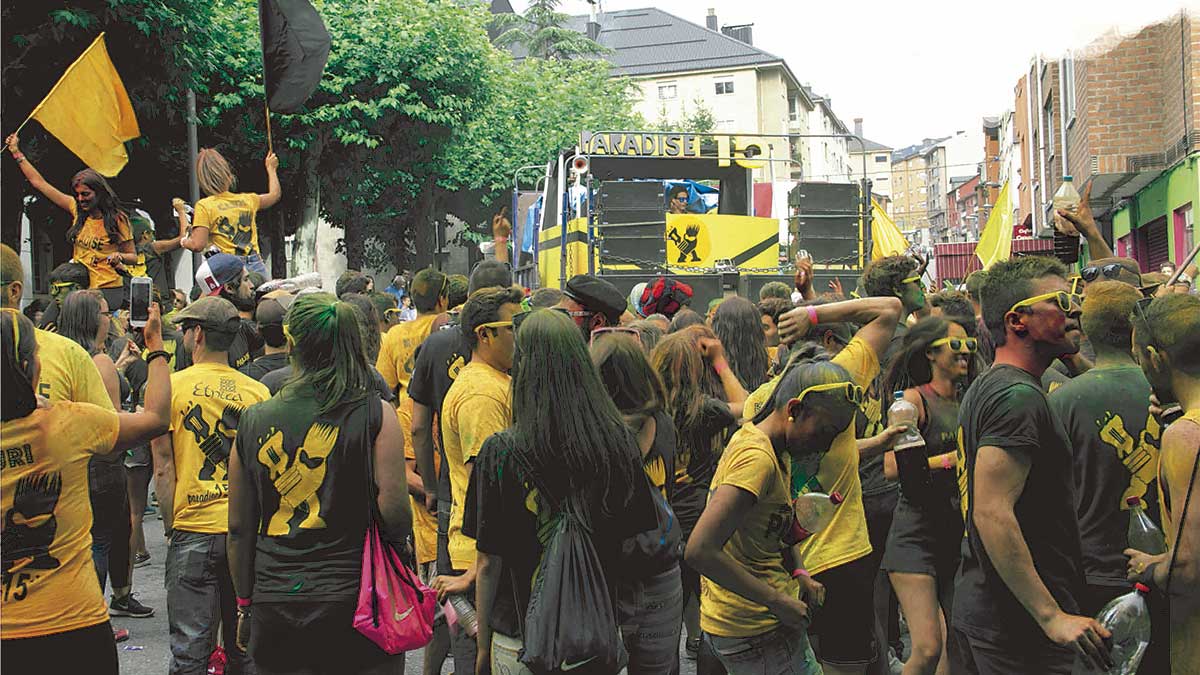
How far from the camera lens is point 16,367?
376cm

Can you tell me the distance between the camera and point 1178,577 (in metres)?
3.73

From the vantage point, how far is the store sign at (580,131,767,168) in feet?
47.3

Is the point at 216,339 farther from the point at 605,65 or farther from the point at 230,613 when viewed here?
the point at 605,65

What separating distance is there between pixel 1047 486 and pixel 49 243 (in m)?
26.1

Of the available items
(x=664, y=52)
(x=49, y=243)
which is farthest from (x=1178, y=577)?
(x=664, y=52)

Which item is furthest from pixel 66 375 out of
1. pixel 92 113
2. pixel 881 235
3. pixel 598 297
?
pixel 881 235

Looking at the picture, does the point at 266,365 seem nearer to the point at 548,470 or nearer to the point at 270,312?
the point at 270,312

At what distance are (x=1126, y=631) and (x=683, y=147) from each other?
38.6 feet

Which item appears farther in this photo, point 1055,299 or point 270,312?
point 270,312

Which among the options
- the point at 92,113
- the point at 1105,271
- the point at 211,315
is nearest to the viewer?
the point at 211,315

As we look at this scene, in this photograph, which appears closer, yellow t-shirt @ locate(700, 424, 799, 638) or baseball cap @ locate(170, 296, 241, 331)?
yellow t-shirt @ locate(700, 424, 799, 638)

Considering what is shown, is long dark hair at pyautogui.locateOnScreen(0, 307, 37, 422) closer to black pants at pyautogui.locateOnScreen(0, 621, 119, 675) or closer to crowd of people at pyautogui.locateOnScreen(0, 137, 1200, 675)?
crowd of people at pyautogui.locateOnScreen(0, 137, 1200, 675)

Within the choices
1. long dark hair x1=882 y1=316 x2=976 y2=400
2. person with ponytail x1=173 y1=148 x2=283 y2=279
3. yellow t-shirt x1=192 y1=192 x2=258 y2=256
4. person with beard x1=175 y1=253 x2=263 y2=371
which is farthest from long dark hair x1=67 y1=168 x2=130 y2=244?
long dark hair x1=882 y1=316 x2=976 y2=400

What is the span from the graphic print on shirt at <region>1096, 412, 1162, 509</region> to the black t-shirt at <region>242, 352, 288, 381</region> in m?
4.03
